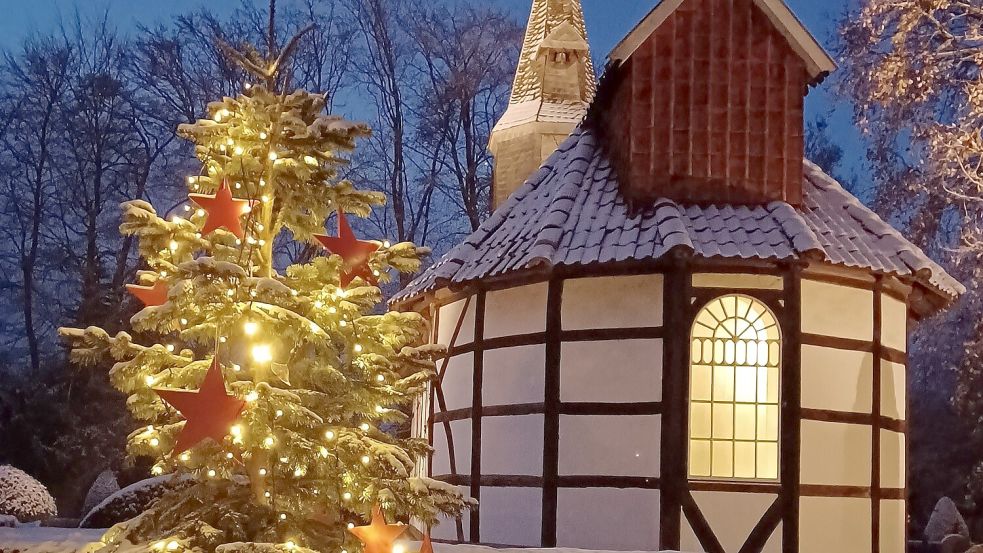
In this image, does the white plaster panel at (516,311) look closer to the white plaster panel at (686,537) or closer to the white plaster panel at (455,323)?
the white plaster panel at (455,323)

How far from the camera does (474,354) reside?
10.6 m

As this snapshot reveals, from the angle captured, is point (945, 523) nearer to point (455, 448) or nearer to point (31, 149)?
point (455, 448)

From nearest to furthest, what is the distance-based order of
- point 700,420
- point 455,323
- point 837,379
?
point 837,379, point 700,420, point 455,323

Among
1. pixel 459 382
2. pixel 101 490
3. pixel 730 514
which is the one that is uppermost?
pixel 459 382

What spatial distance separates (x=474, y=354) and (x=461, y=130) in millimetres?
14534

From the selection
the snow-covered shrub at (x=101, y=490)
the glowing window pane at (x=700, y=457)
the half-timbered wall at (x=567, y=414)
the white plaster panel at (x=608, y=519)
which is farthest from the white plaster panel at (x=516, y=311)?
the snow-covered shrub at (x=101, y=490)

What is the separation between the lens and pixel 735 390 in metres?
9.66

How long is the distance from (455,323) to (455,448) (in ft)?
4.65

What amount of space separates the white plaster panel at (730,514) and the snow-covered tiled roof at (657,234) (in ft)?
7.37

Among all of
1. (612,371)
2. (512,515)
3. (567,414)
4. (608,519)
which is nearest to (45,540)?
(512,515)

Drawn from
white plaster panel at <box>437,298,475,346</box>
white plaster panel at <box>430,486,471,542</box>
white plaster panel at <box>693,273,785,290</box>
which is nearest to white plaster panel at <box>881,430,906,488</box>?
white plaster panel at <box>693,273,785,290</box>

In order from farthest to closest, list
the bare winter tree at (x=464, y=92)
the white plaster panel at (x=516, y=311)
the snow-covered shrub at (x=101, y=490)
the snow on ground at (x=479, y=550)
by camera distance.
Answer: the bare winter tree at (x=464, y=92)
the snow-covered shrub at (x=101, y=490)
the white plaster panel at (x=516, y=311)
the snow on ground at (x=479, y=550)

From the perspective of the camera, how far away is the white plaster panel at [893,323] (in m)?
10.1

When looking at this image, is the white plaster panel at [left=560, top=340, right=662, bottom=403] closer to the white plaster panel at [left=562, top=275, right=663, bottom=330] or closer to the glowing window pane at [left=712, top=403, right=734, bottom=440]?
the white plaster panel at [left=562, top=275, right=663, bottom=330]
